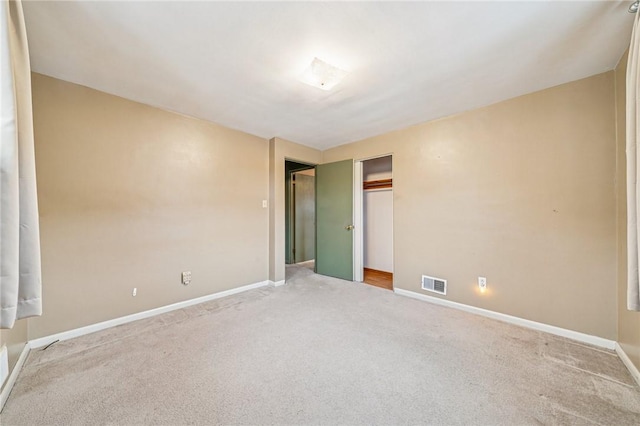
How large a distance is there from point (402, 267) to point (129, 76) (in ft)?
12.5

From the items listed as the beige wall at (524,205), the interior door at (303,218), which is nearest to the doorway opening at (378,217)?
the beige wall at (524,205)

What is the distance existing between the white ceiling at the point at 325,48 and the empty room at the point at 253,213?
2 cm

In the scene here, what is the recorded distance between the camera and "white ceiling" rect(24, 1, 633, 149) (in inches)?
57.9

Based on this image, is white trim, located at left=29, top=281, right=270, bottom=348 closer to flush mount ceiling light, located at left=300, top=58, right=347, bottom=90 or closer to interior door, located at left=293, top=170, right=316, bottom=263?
interior door, located at left=293, top=170, right=316, bottom=263

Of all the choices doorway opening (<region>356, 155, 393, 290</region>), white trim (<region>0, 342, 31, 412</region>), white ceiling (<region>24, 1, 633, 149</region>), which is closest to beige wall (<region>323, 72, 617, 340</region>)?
white ceiling (<region>24, 1, 633, 149</region>)

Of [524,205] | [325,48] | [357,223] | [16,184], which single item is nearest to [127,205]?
[16,184]

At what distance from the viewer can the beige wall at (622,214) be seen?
1823 mm

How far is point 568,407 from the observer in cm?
141

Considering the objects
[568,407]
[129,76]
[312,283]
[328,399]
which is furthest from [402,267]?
[129,76]

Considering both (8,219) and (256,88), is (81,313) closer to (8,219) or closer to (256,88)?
(8,219)

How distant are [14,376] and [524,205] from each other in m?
4.51

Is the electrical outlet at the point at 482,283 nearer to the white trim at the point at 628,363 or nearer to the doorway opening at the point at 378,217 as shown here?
the white trim at the point at 628,363

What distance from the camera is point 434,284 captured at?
10.2 feet

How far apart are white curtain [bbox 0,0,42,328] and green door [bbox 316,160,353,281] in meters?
3.51
